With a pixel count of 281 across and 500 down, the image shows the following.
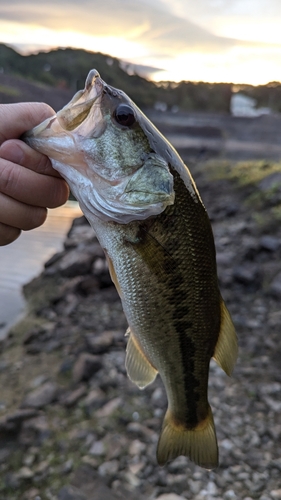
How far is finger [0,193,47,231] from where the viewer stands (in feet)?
6.56

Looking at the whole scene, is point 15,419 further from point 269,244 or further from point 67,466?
point 269,244

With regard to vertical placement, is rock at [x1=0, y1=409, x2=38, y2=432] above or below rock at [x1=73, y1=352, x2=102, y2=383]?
below

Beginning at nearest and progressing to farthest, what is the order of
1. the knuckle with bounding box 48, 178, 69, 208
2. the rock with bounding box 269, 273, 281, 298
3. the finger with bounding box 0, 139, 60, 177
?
the finger with bounding box 0, 139, 60, 177
the knuckle with bounding box 48, 178, 69, 208
the rock with bounding box 269, 273, 281, 298

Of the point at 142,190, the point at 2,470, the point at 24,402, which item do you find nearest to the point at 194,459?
the point at 142,190

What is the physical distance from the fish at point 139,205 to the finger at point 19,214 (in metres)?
0.31

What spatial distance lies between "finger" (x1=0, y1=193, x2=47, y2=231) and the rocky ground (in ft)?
6.52

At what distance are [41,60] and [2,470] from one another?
4874 centimetres

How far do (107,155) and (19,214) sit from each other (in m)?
0.58

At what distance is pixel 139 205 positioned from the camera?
1719mm

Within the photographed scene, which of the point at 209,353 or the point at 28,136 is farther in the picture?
the point at 209,353

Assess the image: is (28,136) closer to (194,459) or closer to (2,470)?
(194,459)

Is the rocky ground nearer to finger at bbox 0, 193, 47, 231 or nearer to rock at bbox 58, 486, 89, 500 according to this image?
rock at bbox 58, 486, 89, 500

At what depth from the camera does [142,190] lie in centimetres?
173

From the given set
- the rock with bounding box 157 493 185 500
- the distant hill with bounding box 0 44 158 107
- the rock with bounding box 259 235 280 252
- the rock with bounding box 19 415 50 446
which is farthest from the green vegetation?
the rock with bounding box 157 493 185 500
